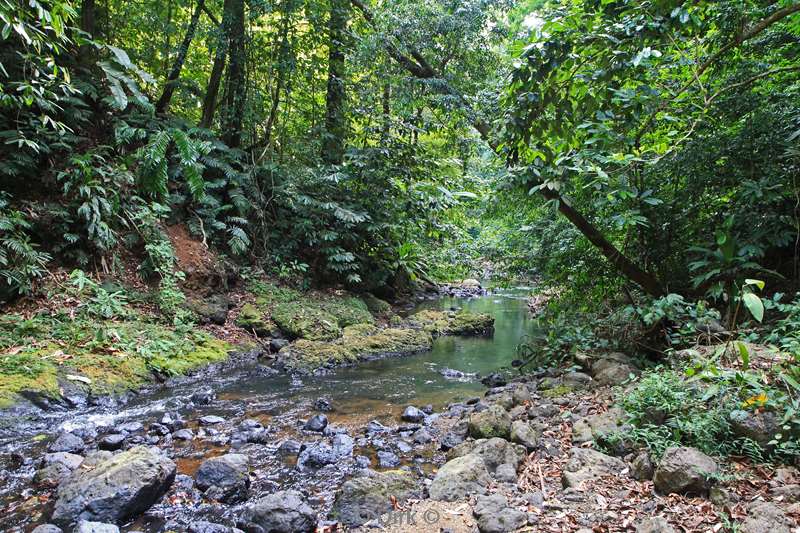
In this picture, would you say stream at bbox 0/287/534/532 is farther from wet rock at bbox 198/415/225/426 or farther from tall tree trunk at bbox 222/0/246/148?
tall tree trunk at bbox 222/0/246/148

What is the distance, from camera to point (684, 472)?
2975 millimetres

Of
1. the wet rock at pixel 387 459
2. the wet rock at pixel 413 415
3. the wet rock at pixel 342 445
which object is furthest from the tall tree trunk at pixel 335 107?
the wet rock at pixel 387 459

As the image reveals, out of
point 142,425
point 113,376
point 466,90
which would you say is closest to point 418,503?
point 142,425

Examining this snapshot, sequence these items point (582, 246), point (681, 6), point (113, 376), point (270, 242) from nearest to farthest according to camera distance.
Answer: point (681, 6), point (113, 376), point (582, 246), point (270, 242)

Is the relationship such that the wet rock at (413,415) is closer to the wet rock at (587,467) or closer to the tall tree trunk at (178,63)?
the wet rock at (587,467)

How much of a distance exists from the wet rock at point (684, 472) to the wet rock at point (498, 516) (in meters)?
0.92

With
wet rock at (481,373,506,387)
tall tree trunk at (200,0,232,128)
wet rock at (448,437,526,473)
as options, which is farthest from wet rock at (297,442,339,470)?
tall tree trunk at (200,0,232,128)

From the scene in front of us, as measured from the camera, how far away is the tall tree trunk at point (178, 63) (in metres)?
11.1

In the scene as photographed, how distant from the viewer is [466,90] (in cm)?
912

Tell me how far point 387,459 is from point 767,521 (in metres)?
2.96

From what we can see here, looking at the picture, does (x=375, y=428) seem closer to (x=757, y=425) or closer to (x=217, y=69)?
(x=757, y=425)

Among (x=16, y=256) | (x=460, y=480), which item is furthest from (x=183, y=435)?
(x=16, y=256)

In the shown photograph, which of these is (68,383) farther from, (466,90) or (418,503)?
(466,90)

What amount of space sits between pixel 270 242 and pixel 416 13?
6073mm
